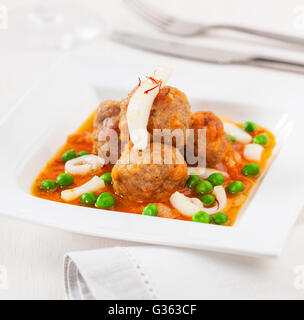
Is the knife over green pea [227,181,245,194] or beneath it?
over

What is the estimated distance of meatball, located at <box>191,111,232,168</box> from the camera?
5.60 meters

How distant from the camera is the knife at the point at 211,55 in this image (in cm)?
766

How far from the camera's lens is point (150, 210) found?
500 cm

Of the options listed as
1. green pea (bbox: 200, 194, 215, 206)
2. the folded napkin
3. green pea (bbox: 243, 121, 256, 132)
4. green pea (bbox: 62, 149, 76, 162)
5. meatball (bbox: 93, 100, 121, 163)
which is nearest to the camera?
the folded napkin

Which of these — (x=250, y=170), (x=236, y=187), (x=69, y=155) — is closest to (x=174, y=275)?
(x=236, y=187)

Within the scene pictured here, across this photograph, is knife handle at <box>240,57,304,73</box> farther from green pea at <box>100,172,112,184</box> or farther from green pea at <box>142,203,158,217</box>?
green pea at <box>142,203,158,217</box>

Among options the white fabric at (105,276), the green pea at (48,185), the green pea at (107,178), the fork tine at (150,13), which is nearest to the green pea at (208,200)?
the green pea at (107,178)

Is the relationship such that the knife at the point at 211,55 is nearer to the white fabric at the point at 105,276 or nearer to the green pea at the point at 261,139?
the green pea at the point at 261,139

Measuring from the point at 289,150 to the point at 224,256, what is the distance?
1.66 m

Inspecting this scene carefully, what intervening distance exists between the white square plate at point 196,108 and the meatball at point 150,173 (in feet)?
1.51

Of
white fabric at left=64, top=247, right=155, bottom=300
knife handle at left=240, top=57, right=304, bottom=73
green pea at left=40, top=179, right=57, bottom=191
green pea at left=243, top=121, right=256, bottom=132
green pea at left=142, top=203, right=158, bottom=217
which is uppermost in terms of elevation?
knife handle at left=240, top=57, right=304, bottom=73

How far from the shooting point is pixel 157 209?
5082 millimetres

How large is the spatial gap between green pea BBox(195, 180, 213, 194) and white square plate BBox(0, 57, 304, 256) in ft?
1.27

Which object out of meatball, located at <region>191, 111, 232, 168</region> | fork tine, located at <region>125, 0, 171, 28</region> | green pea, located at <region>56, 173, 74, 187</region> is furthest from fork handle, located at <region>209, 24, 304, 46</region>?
green pea, located at <region>56, 173, 74, 187</region>
